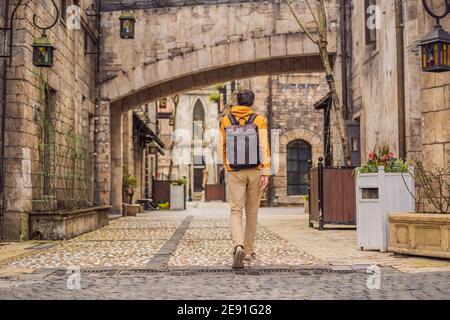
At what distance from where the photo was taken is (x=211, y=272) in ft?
19.1

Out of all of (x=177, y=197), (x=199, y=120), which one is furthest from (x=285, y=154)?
(x=199, y=120)

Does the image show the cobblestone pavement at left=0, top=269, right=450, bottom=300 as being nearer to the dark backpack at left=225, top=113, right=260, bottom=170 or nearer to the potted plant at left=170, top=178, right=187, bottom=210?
Result: the dark backpack at left=225, top=113, right=260, bottom=170

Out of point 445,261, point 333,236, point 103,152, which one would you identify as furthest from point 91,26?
point 445,261

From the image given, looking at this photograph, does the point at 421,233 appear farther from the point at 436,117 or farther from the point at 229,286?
the point at 229,286

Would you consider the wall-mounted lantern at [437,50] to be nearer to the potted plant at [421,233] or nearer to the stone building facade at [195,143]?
the potted plant at [421,233]

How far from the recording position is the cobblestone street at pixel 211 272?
15.2 ft

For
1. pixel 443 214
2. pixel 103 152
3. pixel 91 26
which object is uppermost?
pixel 91 26

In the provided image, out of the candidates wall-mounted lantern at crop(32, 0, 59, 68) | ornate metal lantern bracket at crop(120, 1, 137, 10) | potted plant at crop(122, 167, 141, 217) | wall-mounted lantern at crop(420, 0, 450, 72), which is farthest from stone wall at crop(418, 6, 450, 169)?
potted plant at crop(122, 167, 141, 217)

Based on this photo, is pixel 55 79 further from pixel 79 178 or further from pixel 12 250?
pixel 12 250

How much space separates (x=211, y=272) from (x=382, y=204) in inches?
105

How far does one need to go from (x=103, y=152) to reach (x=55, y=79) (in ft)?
16.2

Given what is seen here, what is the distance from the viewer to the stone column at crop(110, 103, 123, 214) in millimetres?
17406

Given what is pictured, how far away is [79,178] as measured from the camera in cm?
1246

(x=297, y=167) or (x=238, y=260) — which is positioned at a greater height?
(x=297, y=167)
